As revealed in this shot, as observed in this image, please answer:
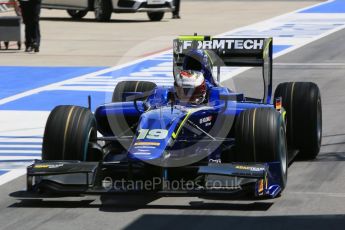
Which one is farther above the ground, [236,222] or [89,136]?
[89,136]

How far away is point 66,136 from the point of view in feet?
36.8

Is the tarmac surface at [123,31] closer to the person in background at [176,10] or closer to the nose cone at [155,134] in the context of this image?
the person in background at [176,10]

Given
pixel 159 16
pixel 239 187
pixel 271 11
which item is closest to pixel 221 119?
pixel 239 187

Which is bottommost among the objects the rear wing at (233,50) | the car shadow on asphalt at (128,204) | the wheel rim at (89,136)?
the car shadow on asphalt at (128,204)

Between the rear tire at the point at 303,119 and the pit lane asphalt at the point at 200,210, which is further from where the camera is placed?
the rear tire at the point at 303,119

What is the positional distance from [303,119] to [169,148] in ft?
9.01

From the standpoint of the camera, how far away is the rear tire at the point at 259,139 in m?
10.9

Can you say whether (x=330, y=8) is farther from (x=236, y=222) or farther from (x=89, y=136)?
(x=236, y=222)

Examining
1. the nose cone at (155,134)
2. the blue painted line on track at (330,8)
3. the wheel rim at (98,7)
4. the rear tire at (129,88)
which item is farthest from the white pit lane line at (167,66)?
the wheel rim at (98,7)

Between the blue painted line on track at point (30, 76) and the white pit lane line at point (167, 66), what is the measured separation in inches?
12.4

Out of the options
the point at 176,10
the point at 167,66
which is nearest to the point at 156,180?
the point at 167,66

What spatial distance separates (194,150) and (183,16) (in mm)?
26877

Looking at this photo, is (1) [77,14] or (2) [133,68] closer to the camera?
(2) [133,68]

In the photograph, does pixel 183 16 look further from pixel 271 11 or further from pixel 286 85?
pixel 286 85
